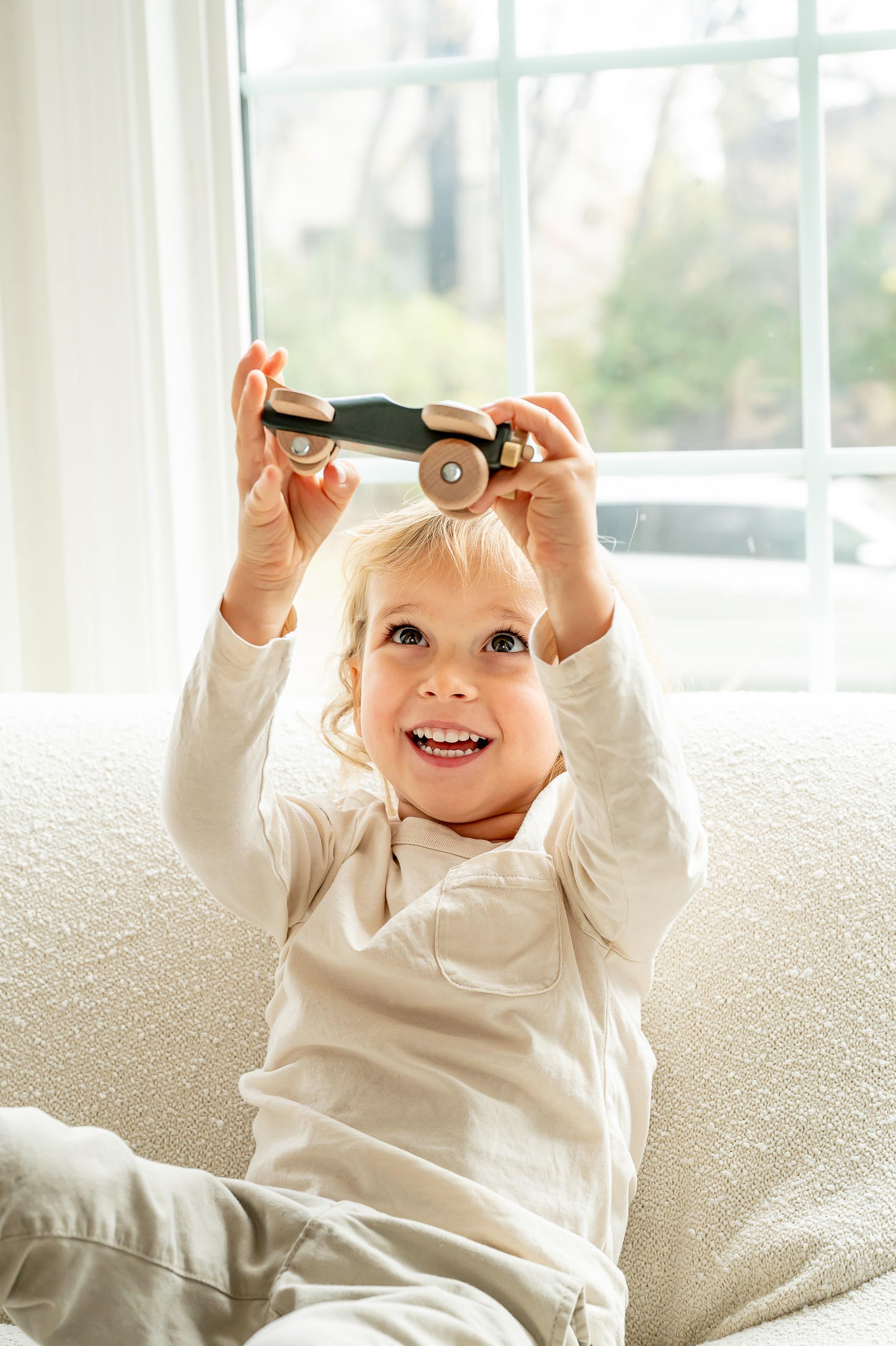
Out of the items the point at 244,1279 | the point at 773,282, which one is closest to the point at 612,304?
the point at 773,282

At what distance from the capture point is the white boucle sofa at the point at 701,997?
990 millimetres

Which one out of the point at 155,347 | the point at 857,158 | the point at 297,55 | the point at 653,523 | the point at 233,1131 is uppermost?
the point at 297,55

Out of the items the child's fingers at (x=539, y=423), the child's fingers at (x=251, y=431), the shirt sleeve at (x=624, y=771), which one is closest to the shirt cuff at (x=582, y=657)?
the shirt sleeve at (x=624, y=771)

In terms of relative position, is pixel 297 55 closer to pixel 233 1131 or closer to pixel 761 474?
pixel 761 474

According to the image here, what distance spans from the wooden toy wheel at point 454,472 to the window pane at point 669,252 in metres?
0.92

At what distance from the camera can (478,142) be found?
1632 millimetres

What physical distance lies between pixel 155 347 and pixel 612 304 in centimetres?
57

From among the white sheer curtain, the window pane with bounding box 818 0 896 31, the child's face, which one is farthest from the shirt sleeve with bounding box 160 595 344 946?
the window pane with bounding box 818 0 896 31

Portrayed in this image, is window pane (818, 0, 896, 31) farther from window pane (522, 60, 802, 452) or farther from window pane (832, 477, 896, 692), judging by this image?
window pane (832, 477, 896, 692)

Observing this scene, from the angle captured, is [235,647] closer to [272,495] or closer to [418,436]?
[272,495]

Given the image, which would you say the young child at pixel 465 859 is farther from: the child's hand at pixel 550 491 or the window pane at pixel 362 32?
the window pane at pixel 362 32

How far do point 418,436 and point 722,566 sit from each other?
0.93m

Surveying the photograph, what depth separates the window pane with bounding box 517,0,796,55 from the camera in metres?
1.56

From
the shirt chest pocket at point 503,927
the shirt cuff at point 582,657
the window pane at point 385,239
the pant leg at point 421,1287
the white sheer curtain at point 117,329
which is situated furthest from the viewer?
the window pane at point 385,239
